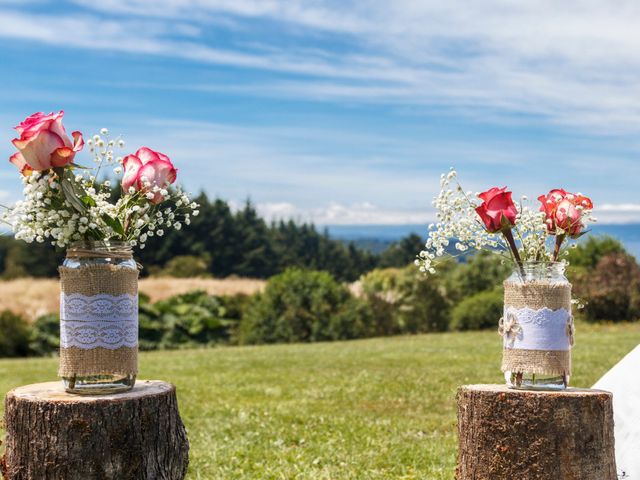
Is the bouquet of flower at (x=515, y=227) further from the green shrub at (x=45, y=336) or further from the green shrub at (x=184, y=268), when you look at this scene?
the green shrub at (x=184, y=268)

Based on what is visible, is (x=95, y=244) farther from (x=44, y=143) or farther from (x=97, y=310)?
(x=44, y=143)

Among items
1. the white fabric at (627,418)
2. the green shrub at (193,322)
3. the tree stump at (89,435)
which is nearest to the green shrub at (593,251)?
the green shrub at (193,322)

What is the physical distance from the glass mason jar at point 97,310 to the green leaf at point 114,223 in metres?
0.09

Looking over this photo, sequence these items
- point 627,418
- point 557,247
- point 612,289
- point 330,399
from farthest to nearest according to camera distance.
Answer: point 612,289 → point 330,399 → point 627,418 → point 557,247

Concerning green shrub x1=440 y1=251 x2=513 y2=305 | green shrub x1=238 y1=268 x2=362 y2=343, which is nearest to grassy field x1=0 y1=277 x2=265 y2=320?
green shrub x1=238 y1=268 x2=362 y2=343

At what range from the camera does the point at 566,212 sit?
4340mm

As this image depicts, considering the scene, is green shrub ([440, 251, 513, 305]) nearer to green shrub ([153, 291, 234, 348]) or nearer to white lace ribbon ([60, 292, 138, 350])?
green shrub ([153, 291, 234, 348])

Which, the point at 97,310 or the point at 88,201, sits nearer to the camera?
the point at 97,310

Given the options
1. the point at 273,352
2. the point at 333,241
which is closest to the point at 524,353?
the point at 273,352

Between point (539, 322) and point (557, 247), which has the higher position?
point (557, 247)

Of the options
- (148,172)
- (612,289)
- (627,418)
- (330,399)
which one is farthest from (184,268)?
(148,172)

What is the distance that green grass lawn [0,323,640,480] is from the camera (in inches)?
271

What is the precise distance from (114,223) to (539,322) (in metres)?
2.36

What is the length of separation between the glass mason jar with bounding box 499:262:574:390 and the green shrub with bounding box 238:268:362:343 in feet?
53.4
